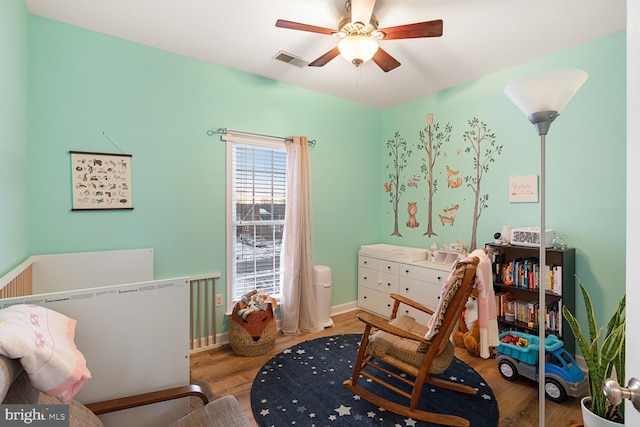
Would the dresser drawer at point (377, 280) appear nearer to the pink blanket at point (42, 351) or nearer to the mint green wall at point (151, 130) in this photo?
the mint green wall at point (151, 130)

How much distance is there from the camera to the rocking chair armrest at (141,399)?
123cm

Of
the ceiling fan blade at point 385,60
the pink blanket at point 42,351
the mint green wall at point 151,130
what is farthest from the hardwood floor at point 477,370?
the ceiling fan blade at point 385,60

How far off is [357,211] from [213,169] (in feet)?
6.27

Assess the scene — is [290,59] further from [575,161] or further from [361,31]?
[575,161]

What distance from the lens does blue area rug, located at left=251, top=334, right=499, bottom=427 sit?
1.92 meters

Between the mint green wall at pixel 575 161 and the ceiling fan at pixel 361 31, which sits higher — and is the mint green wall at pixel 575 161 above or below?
below

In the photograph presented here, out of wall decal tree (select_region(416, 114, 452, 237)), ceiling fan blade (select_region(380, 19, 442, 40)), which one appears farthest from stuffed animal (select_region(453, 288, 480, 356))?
ceiling fan blade (select_region(380, 19, 442, 40))

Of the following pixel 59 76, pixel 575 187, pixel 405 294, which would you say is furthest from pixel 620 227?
pixel 59 76

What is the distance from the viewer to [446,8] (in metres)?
2.10

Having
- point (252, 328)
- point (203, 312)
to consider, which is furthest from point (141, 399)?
point (203, 312)

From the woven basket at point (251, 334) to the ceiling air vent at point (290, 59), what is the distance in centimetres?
234

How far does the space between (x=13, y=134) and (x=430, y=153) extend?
12.1 ft

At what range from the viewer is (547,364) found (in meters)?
2.16

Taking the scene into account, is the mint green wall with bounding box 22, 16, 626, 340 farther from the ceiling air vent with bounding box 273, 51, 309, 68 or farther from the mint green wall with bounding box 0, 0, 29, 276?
the ceiling air vent with bounding box 273, 51, 309, 68
